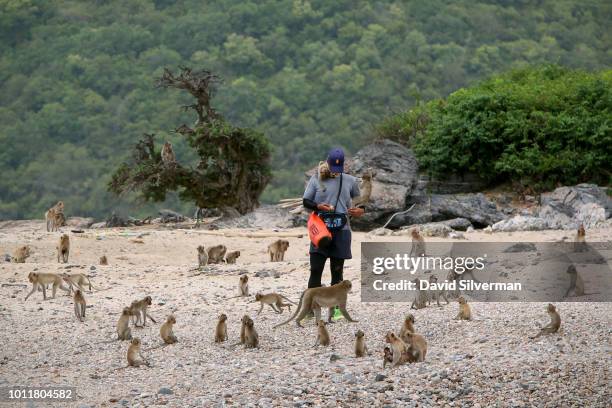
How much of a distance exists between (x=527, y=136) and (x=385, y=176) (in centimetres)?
397

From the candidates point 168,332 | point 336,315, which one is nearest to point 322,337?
point 336,315

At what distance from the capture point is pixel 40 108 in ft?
185

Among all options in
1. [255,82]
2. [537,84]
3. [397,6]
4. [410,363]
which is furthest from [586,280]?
[397,6]

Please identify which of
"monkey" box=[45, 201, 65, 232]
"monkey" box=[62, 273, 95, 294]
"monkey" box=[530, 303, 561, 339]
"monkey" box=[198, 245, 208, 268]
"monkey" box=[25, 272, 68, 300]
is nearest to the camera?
"monkey" box=[530, 303, 561, 339]

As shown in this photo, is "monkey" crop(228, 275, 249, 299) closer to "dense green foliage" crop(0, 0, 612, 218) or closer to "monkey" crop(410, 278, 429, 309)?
"monkey" crop(410, 278, 429, 309)

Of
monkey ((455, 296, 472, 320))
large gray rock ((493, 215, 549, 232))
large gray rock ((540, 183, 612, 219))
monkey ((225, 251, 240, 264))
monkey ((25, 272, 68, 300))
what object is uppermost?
large gray rock ((540, 183, 612, 219))

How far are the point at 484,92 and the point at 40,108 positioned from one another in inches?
1366

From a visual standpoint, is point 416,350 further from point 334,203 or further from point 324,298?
point 334,203

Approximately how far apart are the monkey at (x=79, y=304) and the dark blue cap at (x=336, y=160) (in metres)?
3.59

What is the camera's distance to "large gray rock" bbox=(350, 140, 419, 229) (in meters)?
22.4

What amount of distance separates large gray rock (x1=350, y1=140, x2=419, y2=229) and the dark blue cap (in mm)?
10528

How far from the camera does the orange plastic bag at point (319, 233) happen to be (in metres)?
11.5

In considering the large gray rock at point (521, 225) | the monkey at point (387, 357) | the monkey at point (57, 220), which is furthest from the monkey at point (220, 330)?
the monkey at point (57, 220)

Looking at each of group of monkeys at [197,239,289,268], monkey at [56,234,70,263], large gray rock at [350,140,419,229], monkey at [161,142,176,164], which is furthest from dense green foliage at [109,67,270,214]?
group of monkeys at [197,239,289,268]
